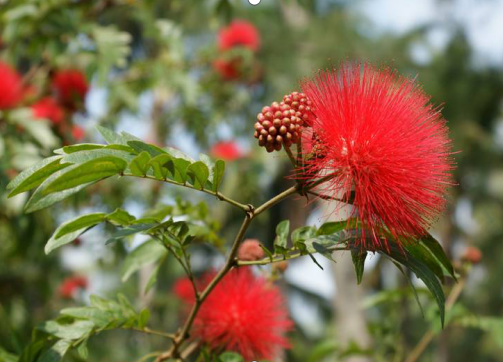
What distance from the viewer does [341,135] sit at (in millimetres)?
1224

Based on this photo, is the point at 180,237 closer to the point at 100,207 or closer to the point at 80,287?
the point at 100,207

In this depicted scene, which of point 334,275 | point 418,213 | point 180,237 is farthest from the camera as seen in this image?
point 334,275

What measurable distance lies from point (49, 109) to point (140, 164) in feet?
8.24

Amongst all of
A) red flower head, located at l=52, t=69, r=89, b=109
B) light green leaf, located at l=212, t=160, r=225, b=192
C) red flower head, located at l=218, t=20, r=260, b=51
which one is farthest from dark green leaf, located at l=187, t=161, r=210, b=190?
red flower head, located at l=218, t=20, r=260, b=51

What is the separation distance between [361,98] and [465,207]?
11.5 metres

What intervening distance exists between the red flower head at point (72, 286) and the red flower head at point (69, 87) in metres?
2.91

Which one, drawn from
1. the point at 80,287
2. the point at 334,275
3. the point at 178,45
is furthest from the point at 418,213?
the point at 334,275

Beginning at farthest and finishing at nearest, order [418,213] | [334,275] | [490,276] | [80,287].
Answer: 1. [490,276]
2. [334,275]
3. [80,287]
4. [418,213]

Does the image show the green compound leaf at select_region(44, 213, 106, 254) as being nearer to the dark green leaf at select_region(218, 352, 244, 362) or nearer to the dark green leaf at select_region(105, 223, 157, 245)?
the dark green leaf at select_region(105, 223, 157, 245)

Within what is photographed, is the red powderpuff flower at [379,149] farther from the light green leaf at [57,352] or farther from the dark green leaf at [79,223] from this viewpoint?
the light green leaf at [57,352]

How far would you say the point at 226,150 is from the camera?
18.8ft

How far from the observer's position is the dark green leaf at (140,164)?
1.12 meters

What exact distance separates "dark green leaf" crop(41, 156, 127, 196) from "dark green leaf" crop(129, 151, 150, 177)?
0.02m

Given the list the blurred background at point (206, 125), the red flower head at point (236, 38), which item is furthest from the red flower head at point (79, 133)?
the red flower head at point (236, 38)
